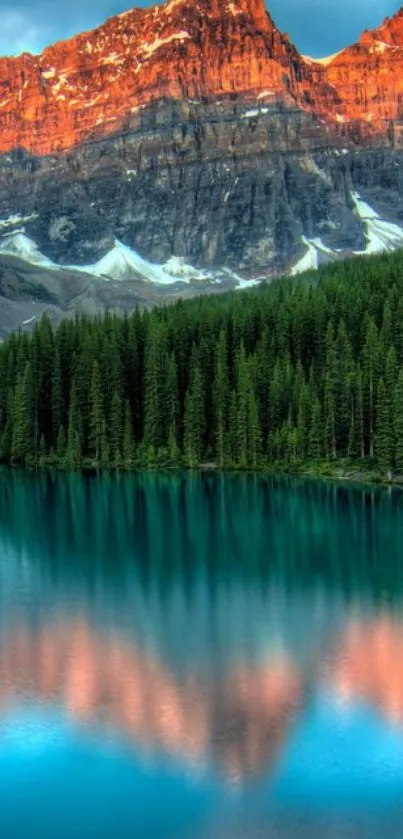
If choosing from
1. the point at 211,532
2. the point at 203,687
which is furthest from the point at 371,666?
the point at 211,532

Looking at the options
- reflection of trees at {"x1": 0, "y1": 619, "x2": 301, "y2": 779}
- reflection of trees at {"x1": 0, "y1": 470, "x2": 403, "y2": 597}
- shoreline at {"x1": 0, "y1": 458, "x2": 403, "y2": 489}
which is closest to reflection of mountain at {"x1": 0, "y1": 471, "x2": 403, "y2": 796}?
reflection of trees at {"x1": 0, "y1": 619, "x2": 301, "y2": 779}

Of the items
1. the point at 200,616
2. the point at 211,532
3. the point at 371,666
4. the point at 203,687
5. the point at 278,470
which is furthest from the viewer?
the point at 278,470

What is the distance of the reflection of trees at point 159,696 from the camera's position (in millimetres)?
22938

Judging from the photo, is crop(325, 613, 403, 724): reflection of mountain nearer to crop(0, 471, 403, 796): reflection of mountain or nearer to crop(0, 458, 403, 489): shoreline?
crop(0, 471, 403, 796): reflection of mountain

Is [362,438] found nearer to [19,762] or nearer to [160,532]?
[160,532]

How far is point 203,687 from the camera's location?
87.5ft

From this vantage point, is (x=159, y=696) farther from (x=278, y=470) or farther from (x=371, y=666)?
(x=278, y=470)

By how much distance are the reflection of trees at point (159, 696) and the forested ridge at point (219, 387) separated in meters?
55.0

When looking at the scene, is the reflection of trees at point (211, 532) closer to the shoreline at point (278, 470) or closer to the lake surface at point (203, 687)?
the lake surface at point (203, 687)

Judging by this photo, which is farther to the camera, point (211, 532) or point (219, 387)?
point (219, 387)

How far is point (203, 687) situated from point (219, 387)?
251ft

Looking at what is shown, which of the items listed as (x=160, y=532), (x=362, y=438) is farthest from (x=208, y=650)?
(x=362, y=438)

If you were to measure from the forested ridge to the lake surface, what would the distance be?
3930cm

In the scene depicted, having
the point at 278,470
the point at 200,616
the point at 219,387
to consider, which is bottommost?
the point at 200,616
